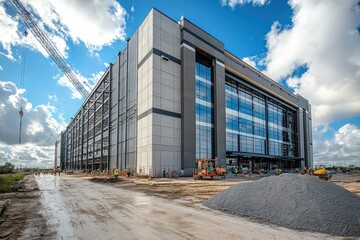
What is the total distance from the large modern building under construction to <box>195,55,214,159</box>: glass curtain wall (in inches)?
6.5

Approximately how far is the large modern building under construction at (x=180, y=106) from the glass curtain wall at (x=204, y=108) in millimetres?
164

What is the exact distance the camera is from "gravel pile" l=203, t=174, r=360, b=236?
7.02m

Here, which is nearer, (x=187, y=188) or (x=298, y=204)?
(x=298, y=204)

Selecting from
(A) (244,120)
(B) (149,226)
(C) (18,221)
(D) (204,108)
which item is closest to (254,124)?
(A) (244,120)

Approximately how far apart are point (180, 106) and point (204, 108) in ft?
18.4

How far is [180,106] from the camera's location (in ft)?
126

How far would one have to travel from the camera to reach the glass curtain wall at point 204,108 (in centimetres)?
4034

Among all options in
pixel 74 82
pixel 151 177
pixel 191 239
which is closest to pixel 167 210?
pixel 191 239

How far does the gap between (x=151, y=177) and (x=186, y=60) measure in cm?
1895

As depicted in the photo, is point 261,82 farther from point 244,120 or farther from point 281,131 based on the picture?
point 281,131

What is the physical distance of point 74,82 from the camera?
101 meters

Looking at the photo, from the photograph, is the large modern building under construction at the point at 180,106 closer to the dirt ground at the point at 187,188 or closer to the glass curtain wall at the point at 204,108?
the glass curtain wall at the point at 204,108

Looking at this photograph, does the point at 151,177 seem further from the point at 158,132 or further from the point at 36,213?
the point at 36,213

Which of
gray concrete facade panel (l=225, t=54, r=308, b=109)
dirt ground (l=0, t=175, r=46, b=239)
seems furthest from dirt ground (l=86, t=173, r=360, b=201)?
gray concrete facade panel (l=225, t=54, r=308, b=109)
